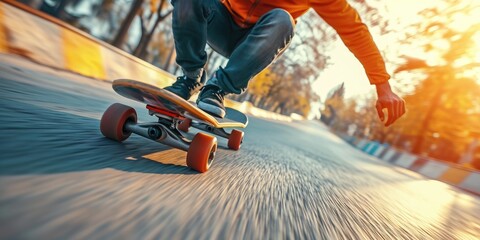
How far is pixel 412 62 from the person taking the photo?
13906mm

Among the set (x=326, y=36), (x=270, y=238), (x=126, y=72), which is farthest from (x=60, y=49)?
(x=326, y=36)

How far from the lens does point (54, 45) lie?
4.14 metres

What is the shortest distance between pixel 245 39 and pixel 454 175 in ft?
29.0

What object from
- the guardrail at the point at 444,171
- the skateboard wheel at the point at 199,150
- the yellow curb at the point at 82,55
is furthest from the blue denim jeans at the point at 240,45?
the guardrail at the point at 444,171

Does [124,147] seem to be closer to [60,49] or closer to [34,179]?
[34,179]

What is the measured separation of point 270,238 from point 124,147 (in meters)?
0.74

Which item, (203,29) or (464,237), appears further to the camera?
(203,29)

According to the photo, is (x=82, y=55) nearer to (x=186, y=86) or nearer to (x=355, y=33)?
(x=186, y=86)

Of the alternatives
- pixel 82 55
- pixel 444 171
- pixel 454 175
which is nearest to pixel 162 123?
pixel 82 55

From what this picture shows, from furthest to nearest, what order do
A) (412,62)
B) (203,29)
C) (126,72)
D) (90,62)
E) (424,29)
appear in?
(412,62) → (424,29) → (126,72) → (90,62) → (203,29)

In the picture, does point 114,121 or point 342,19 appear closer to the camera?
point 114,121

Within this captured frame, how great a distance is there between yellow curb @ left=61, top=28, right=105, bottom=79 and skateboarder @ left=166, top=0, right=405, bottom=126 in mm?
3519

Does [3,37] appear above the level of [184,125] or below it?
above

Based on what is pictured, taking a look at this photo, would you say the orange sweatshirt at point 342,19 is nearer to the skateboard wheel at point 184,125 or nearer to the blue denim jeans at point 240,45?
the blue denim jeans at point 240,45
